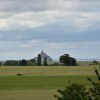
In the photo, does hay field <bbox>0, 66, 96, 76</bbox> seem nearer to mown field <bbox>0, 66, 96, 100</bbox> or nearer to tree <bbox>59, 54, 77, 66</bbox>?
mown field <bbox>0, 66, 96, 100</bbox>

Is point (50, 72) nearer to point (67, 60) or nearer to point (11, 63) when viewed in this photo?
point (67, 60)

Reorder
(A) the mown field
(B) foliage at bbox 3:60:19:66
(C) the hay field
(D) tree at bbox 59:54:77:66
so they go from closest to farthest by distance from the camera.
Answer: (A) the mown field → (C) the hay field → (D) tree at bbox 59:54:77:66 → (B) foliage at bbox 3:60:19:66

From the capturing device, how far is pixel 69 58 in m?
138

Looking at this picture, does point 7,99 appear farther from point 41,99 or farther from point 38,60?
point 38,60

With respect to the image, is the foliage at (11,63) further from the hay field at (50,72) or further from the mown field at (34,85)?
the mown field at (34,85)

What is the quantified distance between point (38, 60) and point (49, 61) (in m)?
14.2

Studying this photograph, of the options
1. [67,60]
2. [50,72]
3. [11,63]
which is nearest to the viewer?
[50,72]

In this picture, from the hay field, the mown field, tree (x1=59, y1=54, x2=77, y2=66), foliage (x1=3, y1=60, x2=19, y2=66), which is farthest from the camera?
foliage (x1=3, y1=60, x2=19, y2=66)

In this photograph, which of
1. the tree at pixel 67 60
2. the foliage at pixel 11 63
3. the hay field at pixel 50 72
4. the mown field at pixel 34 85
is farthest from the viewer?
the foliage at pixel 11 63

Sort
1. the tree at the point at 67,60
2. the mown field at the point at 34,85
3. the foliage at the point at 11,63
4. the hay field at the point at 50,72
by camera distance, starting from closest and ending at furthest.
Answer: the mown field at the point at 34,85, the hay field at the point at 50,72, the tree at the point at 67,60, the foliage at the point at 11,63

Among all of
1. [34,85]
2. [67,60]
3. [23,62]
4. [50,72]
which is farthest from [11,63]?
[34,85]

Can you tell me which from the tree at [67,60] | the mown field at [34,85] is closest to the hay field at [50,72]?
the mown field at [34,85]

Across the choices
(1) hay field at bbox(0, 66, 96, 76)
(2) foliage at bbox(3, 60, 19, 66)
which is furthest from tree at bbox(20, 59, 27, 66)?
(1) hay field at bbox(0, 66, 96, 76)

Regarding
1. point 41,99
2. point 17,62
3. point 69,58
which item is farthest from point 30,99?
point 17,62
